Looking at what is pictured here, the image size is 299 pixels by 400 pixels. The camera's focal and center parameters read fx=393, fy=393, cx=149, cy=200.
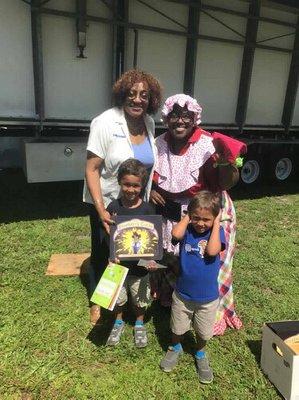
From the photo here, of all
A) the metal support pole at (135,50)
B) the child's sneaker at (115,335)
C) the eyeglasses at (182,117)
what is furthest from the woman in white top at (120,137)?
the metal support pole at (135,50)

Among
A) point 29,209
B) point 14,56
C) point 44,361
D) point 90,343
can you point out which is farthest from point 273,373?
point 14,56

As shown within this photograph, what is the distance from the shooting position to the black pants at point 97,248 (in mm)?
3295

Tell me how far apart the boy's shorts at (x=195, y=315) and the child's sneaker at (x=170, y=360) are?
0.68 ft

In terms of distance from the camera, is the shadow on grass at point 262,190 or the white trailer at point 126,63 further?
the shadow on grass at point 262,190

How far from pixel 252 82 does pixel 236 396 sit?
600 centimetres

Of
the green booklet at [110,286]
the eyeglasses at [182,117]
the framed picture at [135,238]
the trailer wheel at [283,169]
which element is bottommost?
the trailer wheel at [283,169]

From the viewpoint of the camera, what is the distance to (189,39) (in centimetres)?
641

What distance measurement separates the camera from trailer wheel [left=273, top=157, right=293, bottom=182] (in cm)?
844

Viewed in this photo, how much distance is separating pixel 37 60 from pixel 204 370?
4517mm

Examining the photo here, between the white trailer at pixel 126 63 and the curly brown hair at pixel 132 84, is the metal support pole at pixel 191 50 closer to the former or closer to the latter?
the white trailer at pixel 126 63

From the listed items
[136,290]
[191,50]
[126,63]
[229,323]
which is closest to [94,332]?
[136,290]

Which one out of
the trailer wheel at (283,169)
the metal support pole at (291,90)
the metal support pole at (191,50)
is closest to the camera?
the metal support pole at (191,50)

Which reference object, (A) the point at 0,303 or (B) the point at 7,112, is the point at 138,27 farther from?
(A) the point at 0,303

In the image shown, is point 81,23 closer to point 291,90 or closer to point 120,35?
point 120,35
